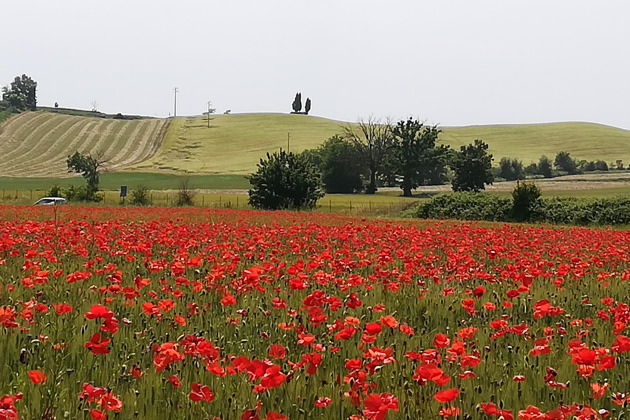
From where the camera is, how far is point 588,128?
145 meters

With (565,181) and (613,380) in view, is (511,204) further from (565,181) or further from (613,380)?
(565,181)

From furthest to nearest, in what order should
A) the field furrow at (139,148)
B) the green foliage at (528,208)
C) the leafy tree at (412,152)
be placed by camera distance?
the field furrow at (139,148) → the leafy tree at (412,152) → the green foliage at (528,208)

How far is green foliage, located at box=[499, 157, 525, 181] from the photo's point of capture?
335 ft

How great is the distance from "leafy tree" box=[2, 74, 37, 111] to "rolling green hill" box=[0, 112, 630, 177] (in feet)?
64.2

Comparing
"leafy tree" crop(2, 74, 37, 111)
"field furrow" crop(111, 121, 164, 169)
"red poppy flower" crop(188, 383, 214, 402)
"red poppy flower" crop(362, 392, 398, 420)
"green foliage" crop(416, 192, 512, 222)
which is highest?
"leafy tree" crop(2, 74, 37, 111)

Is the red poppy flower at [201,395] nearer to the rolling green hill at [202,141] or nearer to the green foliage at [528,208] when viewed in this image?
the green foliage at [528,208]

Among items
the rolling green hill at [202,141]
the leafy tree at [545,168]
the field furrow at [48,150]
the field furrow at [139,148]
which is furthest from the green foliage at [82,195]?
the leafy tree at [545,168]

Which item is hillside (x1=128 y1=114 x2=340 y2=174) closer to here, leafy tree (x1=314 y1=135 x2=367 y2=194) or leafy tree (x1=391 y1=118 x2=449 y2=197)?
leafy tree (x1=314 y1=135 x2=367 y2=194)

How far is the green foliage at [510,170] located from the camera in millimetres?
102069

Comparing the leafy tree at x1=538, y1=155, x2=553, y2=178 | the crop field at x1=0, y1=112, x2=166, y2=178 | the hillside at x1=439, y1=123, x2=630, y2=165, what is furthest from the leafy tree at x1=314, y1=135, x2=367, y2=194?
the crop field at x1=0, y1=112, x2=166, y2=178

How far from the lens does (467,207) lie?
39375 millimetres

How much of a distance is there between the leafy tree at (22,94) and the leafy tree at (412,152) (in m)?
111

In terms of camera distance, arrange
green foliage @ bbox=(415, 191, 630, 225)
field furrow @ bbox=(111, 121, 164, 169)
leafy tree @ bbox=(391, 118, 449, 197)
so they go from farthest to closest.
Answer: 1. field furrow @ bbox=(111, 121, 164, 169)
2. leafy tree @ bbox=(391, 118, 449, 197)
3. green foliage @ bbox=(415, 191, 630, 225)

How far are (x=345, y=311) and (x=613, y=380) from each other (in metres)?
2.28
